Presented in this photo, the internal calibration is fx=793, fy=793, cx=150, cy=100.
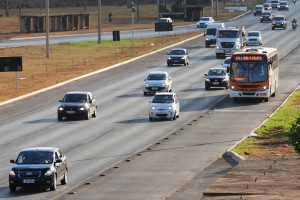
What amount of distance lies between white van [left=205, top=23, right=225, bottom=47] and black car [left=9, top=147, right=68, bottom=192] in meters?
72.9

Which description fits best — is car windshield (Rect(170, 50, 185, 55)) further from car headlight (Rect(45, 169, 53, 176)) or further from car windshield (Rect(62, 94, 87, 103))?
car headlight (Rect(45, 169, 53, 176))

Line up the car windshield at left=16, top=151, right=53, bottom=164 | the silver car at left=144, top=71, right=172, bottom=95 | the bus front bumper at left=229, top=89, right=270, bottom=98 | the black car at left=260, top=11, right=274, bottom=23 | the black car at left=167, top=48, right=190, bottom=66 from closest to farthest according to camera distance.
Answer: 1. the car windshield at left=16, top=151, right=53, bottom=164
2. the bus front bumper at left=229, top=89, right=270, bottom=98
3. the silver car at left=144, top=71, right=172, bottom=95
4. the black car at left=167, top=48, right=190, bottom=66
5. the black car at left=260, top=11, right=274, bottom=23

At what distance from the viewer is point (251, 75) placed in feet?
188

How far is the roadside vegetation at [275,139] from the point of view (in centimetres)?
3419

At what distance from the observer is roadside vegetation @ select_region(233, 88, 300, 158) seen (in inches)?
1346

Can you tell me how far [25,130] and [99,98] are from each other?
16222 mm

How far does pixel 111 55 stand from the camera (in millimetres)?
97938

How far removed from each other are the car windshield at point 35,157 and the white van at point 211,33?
240ft

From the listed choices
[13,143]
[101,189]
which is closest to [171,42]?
[13,143]

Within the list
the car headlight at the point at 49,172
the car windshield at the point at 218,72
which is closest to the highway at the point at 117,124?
the car headlight at the point at 49,172

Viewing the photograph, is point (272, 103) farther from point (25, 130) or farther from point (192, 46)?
point (192, 46)

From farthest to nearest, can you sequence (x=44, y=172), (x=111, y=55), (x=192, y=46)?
(x=192, y=46), (x=111, y=55), (x=44, y=172)

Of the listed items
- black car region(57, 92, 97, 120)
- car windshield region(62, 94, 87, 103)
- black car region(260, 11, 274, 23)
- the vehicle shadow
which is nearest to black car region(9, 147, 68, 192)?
the vehicle shadow

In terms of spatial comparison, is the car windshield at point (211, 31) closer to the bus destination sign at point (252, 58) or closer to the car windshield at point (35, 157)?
the bus destination sign at point (252, 58)
